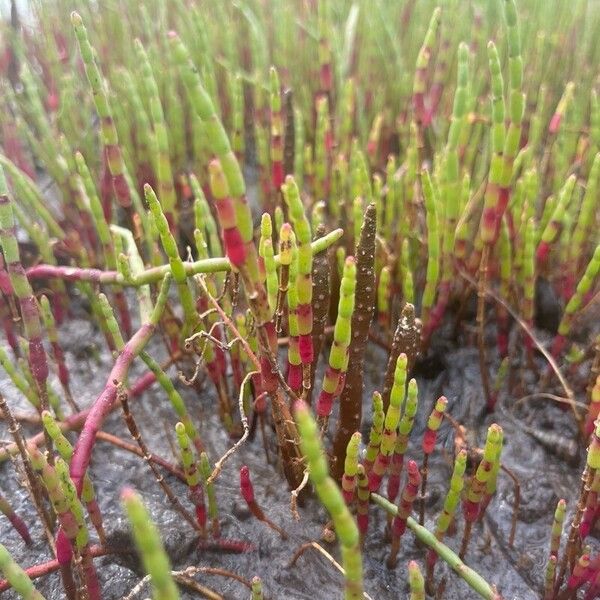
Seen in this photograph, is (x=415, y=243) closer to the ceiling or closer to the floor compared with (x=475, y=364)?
closer to the ceiling

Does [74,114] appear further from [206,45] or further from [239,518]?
[239,518]

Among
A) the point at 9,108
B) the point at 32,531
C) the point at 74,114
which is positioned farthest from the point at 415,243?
the point at 9,108

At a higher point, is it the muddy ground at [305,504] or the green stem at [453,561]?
the green stem at [453,561]

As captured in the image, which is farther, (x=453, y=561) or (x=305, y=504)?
(x=305, y=504)

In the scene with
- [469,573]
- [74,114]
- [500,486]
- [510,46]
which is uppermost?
[510,46]

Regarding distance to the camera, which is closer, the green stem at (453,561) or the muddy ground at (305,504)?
the green stem at (453,561)

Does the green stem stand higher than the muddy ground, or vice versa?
the green stem

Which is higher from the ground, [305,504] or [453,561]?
[453,561]

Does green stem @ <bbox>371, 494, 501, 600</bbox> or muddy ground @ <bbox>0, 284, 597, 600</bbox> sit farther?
muddy ground @ <bbox>0, 284, 597, 600</bbox>
